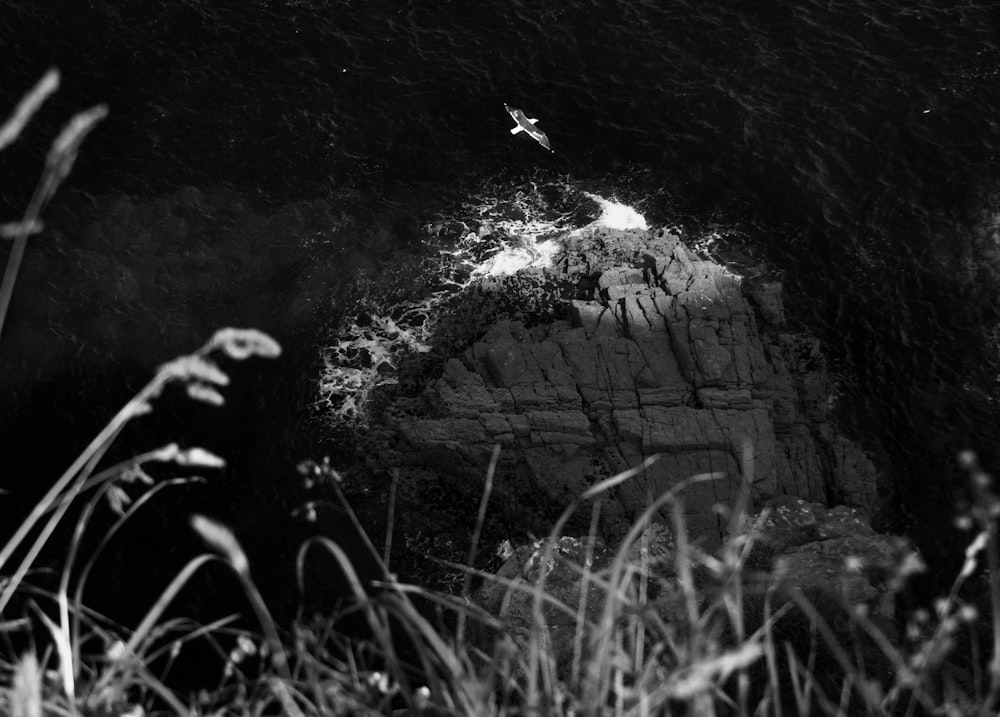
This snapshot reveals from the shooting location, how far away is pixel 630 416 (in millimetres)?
19094

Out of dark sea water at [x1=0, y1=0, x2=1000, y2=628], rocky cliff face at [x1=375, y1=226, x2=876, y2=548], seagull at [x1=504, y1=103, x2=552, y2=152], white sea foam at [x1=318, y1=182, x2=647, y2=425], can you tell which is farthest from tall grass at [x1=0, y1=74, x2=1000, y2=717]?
seagull at [x1=504, y1=103, x2=552, y2=152]

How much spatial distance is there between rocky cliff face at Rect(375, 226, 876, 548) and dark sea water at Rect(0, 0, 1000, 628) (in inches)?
67.1

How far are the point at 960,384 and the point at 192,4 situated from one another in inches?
901

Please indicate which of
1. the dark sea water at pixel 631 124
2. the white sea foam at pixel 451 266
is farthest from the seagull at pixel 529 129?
the white sea foam at pixel 451 266

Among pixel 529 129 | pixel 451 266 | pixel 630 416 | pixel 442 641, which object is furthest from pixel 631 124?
pixel 442 641

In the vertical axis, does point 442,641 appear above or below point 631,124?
below

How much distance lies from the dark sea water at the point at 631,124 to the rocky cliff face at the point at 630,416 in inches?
67.1

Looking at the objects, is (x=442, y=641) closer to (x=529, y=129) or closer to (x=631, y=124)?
(x=529, y=129)

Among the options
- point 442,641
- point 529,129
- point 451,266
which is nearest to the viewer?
point 442,641

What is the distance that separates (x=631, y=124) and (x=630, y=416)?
1007 cm

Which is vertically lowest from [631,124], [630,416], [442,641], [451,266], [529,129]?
[442,641]

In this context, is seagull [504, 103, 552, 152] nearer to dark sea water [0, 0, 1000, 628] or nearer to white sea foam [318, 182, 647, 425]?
dark sea water [0, 0, 1000, 628]

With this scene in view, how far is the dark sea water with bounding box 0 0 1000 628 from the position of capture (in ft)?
72.9

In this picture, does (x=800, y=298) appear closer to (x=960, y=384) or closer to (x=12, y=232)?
(x=960, y=384)
